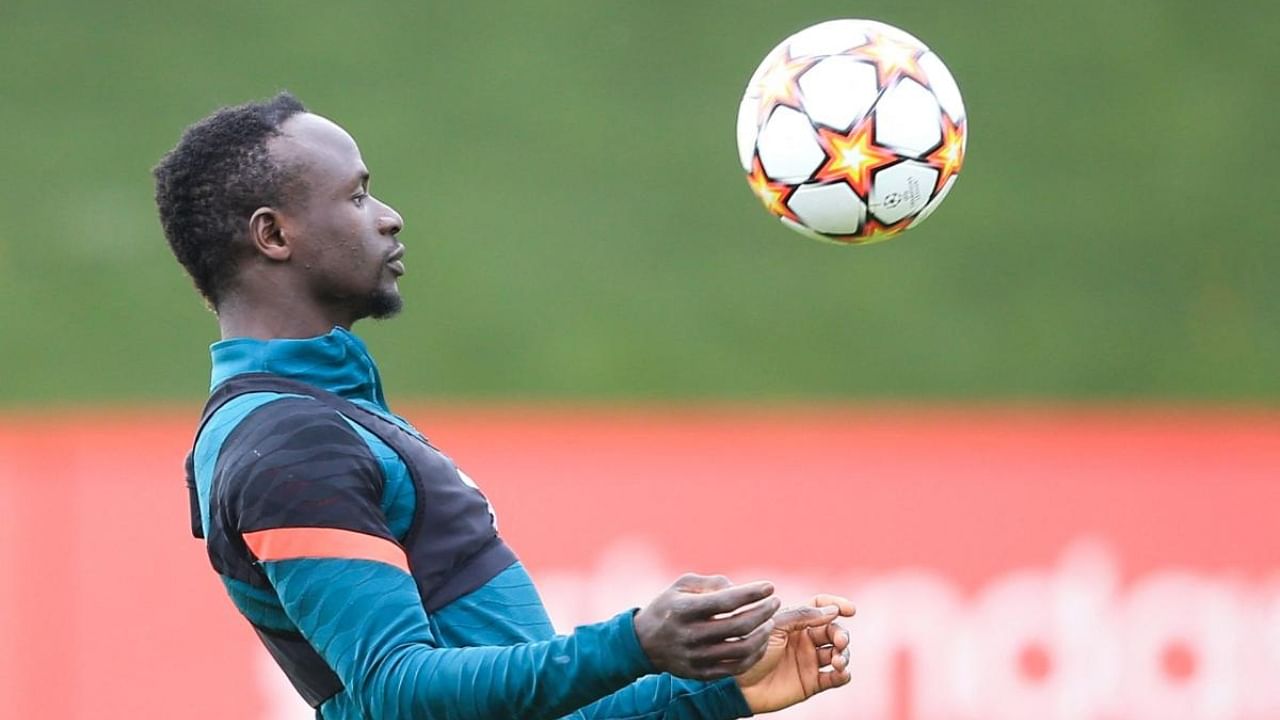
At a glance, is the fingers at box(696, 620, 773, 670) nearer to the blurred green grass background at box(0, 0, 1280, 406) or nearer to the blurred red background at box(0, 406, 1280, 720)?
the blurred red background at box(0, 406, 1280, 720)

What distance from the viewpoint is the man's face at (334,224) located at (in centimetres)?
306

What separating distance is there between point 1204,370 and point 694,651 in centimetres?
653

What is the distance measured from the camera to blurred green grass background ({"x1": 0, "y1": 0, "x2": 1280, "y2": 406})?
839 cm

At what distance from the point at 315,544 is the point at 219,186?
2.53 feet

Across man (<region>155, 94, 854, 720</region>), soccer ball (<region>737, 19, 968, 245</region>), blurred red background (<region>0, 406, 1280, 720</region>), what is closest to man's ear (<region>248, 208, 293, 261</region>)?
man (<region>155, 94, 854, 720</region>)

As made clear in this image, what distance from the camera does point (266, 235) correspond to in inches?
120

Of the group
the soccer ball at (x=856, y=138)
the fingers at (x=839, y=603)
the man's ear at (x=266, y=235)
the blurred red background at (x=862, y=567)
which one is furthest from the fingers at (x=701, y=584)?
the blurred red background at (x=862, y=567)

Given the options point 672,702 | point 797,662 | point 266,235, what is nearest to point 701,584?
point 797,662

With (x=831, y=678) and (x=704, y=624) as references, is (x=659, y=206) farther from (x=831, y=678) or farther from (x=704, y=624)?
(x=704, y=624)

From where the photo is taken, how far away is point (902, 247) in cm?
847

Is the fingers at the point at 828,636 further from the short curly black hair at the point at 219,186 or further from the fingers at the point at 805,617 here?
the short curly black hair at the point at 219,186

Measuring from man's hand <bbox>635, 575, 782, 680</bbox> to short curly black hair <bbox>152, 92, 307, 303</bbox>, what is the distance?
106 cm

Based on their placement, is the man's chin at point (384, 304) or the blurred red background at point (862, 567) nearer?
the man's chin at point (384, 304)

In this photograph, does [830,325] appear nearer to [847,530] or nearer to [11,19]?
[847,530]
